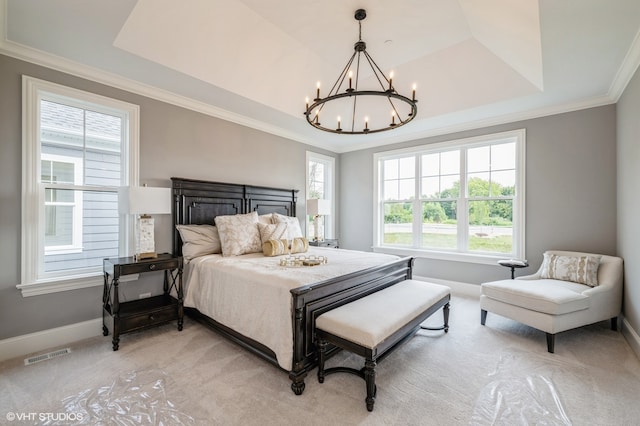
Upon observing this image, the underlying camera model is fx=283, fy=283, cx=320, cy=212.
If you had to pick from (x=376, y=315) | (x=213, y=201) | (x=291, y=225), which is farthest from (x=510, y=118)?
(x=213, y=201)

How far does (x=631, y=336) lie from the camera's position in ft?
9.09

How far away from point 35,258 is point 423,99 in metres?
4.71

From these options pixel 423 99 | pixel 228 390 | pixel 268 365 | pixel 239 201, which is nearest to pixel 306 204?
Answer: pixel 239 201

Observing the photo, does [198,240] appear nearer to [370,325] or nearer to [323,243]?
[323,243]

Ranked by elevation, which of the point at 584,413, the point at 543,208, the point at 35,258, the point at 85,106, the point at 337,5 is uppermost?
→ the point at 337,5

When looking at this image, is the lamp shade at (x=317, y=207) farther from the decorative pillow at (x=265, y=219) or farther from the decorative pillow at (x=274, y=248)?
the decorative pillow at (x=274, y=248)

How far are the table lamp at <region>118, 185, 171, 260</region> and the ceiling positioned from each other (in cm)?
124

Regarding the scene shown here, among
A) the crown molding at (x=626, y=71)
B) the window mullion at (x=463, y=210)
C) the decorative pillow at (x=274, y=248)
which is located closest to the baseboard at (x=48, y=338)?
the decorative pillow at (x=274, y=248)

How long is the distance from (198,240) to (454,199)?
3.95 meters

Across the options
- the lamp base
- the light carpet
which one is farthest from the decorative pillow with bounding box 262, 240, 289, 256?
the lamp base

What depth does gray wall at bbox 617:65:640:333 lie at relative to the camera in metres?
2.70

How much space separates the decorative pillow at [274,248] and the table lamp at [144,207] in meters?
1.13

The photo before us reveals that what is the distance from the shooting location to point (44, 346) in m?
2.65

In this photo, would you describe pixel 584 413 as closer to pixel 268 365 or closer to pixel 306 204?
pixel 268 365
